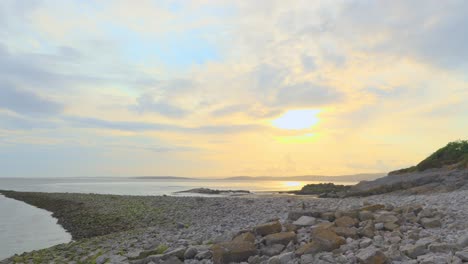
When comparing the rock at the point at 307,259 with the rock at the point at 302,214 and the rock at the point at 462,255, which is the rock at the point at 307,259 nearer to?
the rock at the point at 462,255

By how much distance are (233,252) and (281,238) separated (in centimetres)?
123

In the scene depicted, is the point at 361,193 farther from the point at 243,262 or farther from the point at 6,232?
the point at 6,232

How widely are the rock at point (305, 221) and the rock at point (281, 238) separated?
992 mm

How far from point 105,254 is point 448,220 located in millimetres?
9320

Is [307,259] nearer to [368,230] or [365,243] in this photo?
[365,243]

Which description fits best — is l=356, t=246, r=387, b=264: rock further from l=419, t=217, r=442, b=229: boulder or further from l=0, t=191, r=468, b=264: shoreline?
l=419, t=217, r=442, b=229: boulder

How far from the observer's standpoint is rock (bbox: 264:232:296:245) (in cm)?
948

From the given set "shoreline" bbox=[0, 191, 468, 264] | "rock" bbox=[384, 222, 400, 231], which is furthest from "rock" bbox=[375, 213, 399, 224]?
"shoreline" bbox=[0, 191, 468, 264]

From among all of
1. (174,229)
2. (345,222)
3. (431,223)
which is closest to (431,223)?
(431,223)

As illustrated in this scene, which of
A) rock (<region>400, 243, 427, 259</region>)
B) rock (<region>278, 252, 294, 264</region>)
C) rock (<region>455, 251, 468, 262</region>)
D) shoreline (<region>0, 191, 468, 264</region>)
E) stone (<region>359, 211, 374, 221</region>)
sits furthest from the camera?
shoreline (<region>0, 191, 468, 264</region>)

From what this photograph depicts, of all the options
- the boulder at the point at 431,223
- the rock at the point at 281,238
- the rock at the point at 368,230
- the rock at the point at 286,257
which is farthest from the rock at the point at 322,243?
the boulder at the point at 431,223

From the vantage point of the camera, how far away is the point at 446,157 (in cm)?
2825

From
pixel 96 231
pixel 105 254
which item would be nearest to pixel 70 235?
pixel 96 231

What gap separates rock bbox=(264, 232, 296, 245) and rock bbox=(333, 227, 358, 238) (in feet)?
3.14
